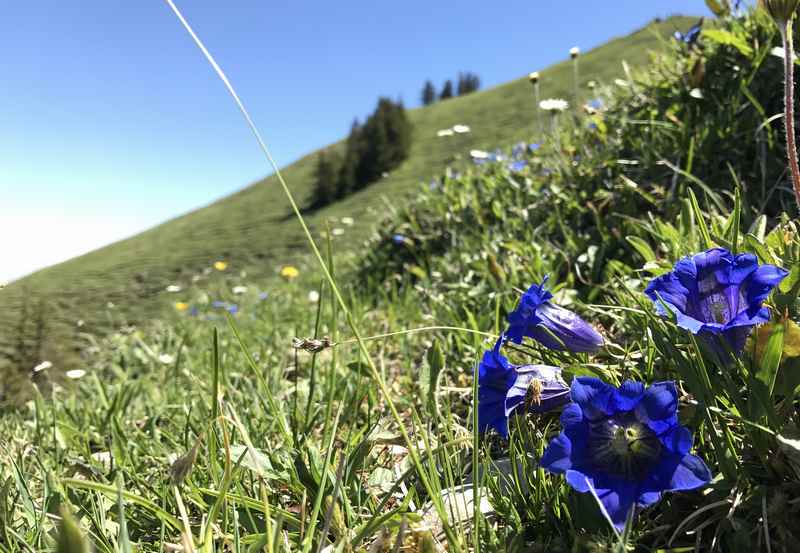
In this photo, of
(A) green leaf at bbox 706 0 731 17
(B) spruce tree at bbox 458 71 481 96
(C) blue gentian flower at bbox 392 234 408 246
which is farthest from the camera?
(B) spruce tree at bbox 458 71 481 96

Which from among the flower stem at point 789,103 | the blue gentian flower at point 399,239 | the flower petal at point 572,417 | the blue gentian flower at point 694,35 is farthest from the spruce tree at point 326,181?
the flower petal at point 572,417

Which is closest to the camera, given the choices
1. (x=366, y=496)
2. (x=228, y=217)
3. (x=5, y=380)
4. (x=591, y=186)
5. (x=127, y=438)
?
(x=366, y=496)

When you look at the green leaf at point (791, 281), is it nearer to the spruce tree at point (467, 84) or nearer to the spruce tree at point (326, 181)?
the spruce tree at point (326, 181)

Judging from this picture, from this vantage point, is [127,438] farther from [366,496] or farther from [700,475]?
[700,475]

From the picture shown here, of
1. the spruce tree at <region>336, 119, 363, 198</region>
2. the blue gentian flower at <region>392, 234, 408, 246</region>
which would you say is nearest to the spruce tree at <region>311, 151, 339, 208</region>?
the spruce tree at <region>336, 119, 363, 198</region>

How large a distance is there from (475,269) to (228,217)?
731 inches

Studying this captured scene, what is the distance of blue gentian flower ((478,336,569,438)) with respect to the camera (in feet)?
4.29

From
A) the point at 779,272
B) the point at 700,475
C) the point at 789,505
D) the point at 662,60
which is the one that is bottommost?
the point at 789,505

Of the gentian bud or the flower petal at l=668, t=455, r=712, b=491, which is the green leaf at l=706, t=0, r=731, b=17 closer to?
the gentian bud

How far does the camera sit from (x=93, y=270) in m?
16.8

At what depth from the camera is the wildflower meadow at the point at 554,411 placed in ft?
3.40

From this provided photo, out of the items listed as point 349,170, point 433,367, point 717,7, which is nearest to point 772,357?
point 433,367

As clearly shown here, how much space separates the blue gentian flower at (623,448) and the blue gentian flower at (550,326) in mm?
351

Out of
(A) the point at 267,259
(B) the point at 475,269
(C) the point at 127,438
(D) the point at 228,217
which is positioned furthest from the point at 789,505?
(D) the point at 228,217
